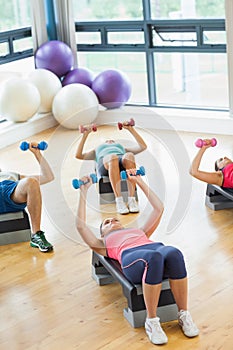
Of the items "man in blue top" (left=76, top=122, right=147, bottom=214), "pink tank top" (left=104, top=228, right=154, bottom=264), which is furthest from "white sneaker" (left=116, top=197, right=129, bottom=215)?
"pink tank top" (left=104, top=228, right=154, bottom=264)

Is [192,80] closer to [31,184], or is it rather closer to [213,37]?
[213,37]

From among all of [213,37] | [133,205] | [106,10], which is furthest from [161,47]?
[133,205]

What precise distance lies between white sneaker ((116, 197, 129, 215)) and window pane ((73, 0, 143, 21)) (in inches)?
107

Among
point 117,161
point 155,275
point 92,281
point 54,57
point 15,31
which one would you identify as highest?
point 15,31

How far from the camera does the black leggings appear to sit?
9.86 feet

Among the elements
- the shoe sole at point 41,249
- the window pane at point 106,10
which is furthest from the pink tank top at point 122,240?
the window pane at point 106,10

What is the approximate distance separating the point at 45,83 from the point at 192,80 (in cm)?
141

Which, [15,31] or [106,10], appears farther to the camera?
[106,10]

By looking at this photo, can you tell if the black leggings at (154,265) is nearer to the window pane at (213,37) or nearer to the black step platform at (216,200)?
the black step platform at (216,200)

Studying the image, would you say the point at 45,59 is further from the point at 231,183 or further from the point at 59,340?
the point at 59,340

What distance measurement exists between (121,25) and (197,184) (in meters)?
2.48

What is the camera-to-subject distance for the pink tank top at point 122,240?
3305mm

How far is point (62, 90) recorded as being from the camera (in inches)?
255

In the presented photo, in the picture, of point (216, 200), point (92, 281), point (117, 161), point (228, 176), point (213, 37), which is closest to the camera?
point (92, 281)
